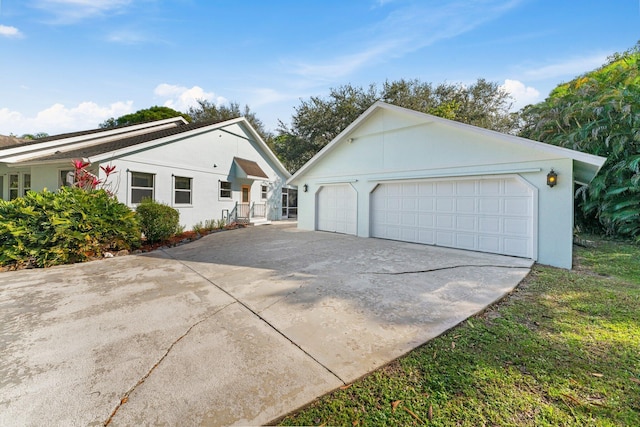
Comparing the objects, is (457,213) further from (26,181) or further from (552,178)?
(26,181)

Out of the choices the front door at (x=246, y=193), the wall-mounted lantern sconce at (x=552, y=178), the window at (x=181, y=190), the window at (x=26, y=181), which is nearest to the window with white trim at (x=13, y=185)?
the window at (x=26, y=181)

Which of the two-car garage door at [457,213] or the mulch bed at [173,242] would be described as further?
the mulch bed at [173,242]

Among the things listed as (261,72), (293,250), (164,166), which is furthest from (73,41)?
(293,250)

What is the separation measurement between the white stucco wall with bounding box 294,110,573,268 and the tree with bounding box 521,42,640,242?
177 inches

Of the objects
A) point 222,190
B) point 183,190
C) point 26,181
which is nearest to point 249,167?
point 222,190

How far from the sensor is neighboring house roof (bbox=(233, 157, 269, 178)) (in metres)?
14.8

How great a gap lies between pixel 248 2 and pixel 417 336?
9.74m

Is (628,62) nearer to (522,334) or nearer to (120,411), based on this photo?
(522,334)

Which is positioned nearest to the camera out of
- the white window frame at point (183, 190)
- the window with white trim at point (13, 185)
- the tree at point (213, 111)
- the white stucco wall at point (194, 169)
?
the white stucco wall at point (194, 169)

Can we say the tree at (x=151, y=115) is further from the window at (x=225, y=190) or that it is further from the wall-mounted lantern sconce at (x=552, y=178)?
the wall-mounted lantern sconce at (x=552, y=178)

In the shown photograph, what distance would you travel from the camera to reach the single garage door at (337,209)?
36.0 feet

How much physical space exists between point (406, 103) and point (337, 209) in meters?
15.0

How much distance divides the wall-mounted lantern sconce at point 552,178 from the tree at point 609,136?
14.7ft

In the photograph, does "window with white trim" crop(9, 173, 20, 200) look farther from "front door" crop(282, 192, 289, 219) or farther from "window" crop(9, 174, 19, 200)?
"front door" crop(282, 192, 289, 219)
